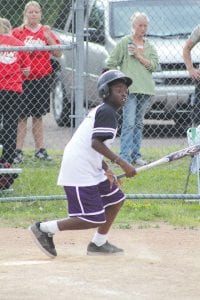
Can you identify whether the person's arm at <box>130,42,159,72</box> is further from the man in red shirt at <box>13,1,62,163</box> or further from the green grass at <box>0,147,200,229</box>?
the green grass at <box>0,147,200,229</box>

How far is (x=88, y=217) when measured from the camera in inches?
299

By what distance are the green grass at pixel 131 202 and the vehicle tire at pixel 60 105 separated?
2.13 m

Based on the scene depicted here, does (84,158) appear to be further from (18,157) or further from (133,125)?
(18,157)

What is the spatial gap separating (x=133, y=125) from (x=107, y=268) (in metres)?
3.76

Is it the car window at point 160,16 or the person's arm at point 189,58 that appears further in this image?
the car window at point 160,16

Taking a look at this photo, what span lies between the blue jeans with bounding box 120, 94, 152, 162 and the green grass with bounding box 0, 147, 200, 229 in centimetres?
26

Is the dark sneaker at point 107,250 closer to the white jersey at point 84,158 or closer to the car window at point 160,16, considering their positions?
the white jersey at point 84,158

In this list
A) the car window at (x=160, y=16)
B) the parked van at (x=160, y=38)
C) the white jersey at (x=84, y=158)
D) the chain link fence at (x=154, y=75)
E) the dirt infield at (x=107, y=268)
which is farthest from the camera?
the car window at (x=160, y=16)

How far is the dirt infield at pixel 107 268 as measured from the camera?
6578 mm

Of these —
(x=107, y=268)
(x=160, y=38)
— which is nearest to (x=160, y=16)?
(x=160, y=38)

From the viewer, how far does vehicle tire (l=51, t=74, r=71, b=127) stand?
45.7 feet

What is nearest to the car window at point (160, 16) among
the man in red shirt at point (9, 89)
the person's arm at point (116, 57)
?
the person's arm at point (116, 57)

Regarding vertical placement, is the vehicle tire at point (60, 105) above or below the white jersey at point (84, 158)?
below

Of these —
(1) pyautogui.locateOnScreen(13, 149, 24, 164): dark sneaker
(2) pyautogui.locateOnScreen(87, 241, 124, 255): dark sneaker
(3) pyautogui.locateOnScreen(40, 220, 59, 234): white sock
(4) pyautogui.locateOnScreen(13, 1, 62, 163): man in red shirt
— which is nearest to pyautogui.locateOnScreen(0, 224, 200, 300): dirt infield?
(2) pyautogui.locateOnScreen(87, 241, 124, 255): dark sneaker
